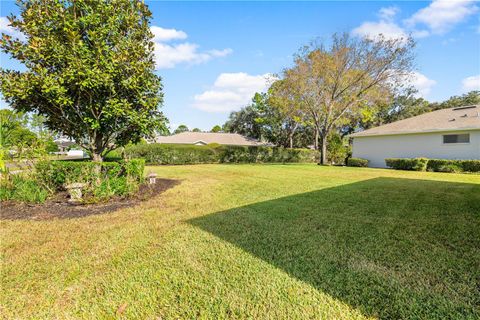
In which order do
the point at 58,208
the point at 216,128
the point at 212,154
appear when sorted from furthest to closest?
the point at 216,128 → the point at 212,154 → the point at 58,208

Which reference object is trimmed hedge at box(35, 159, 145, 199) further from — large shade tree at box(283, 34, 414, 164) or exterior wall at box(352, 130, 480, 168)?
exterior wall at box(352, 130, 480, 168)

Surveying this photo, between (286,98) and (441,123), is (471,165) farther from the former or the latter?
(286,98)

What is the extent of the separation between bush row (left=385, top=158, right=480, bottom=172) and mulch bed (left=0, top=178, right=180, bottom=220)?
16685 millimetres

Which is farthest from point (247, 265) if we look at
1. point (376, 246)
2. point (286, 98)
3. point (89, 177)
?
point (286, 98)

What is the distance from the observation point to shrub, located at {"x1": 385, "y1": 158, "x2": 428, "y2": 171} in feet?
48.4

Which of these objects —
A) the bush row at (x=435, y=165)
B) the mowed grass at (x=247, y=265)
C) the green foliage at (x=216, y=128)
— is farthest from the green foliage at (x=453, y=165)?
the green foliage at (x=216, y=128)

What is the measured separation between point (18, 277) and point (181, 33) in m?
13.1

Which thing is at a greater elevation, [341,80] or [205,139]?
[341,80]

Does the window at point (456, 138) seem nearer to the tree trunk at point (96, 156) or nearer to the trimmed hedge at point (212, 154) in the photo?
the trimmed hedge at point (212, 154)

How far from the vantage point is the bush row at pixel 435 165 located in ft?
44.1

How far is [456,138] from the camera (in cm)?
1498

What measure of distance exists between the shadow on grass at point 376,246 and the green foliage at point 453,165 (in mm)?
10309

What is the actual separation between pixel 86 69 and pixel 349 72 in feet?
61.7

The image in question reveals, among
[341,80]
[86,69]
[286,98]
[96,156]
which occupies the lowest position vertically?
[96,156]
